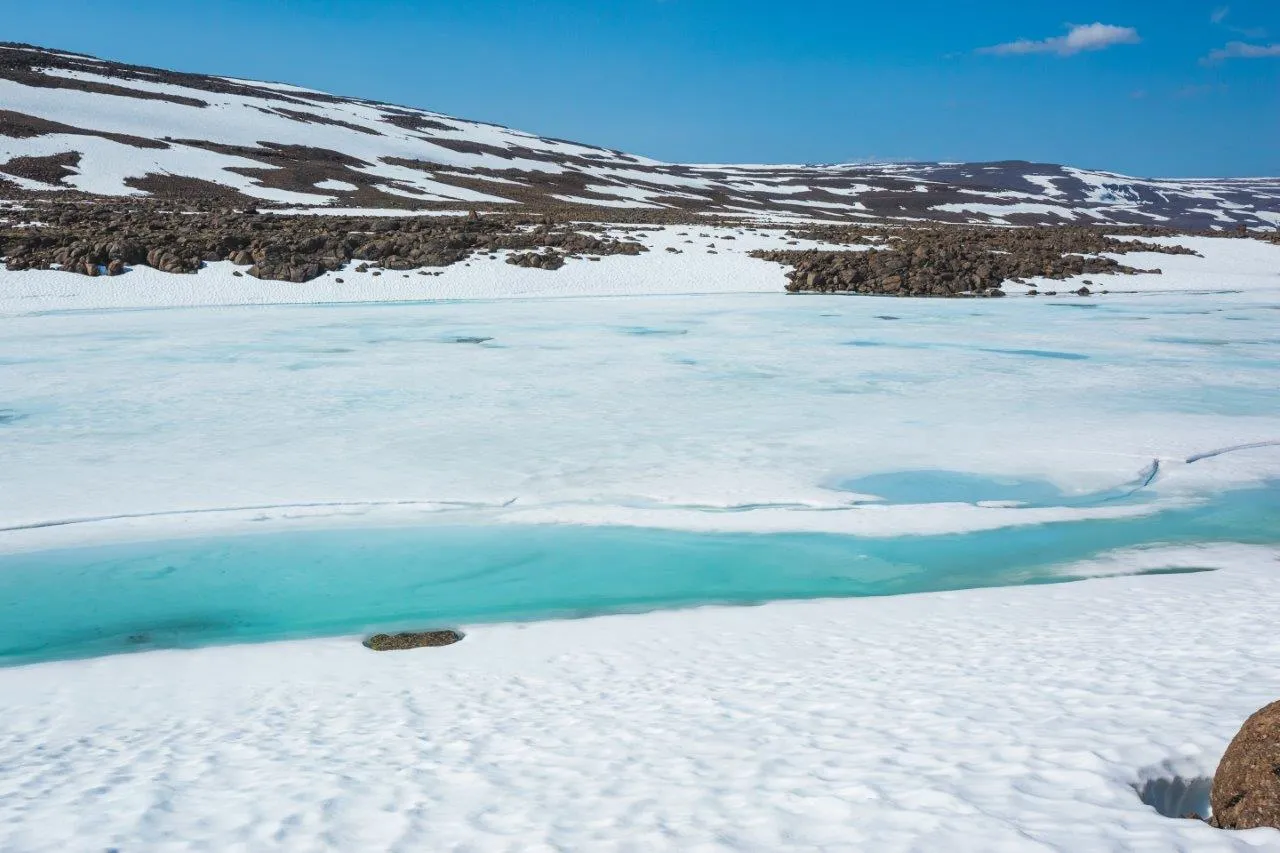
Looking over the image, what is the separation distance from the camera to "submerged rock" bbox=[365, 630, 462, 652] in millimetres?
5723

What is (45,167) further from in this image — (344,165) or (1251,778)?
(1251,778)

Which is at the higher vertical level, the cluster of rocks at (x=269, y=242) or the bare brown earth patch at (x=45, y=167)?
the bare brown earth patch at (x=45, y=167)

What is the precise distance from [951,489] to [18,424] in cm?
1000

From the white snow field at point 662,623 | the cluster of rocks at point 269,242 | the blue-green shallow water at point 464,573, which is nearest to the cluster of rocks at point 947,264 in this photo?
the cluster of rocks at point 269,242

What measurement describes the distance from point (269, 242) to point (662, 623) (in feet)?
86.1

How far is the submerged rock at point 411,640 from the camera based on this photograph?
18.8 feet

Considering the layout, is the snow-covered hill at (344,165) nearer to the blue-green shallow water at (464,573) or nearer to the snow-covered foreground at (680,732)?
the blue-green shallow water at (464,573)

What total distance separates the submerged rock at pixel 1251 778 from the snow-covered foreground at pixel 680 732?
13 centimetres

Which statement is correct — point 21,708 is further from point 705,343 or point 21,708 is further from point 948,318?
point 948,318

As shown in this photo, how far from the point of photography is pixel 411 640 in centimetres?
580

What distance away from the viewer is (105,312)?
75.6 ft

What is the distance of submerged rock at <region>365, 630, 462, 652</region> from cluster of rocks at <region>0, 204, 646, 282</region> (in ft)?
76.2

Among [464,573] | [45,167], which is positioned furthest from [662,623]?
[45,167]

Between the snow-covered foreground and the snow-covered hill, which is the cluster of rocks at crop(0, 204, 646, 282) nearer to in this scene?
the snow-covered hill
